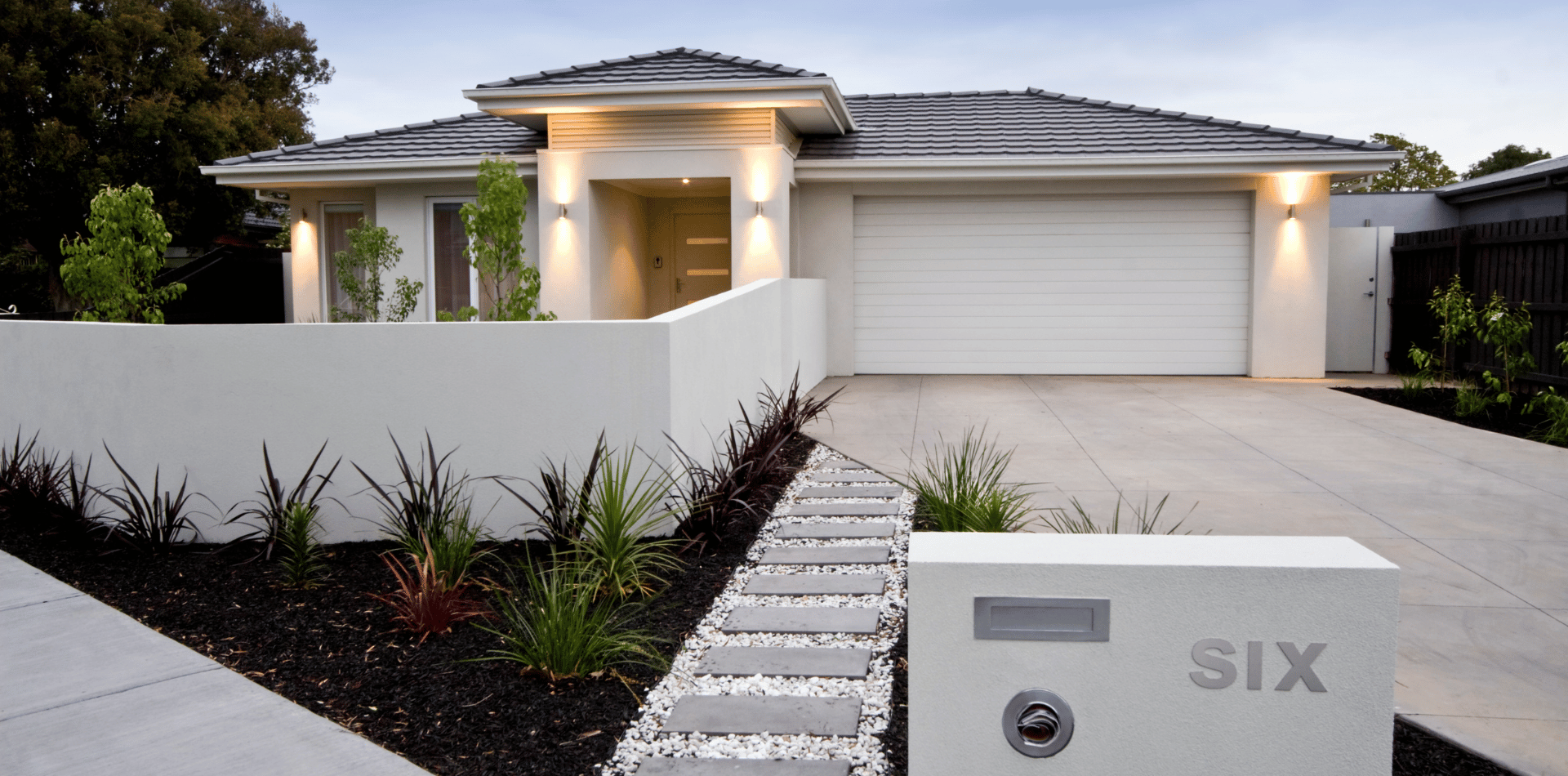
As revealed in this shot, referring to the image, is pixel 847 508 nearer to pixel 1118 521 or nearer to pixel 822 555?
pixel 822 555

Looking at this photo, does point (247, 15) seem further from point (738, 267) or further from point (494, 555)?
point (494, 555)

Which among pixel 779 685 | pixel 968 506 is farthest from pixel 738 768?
pixel 968 506

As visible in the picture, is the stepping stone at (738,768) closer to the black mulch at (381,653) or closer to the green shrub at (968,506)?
the black mulch at (381,653)

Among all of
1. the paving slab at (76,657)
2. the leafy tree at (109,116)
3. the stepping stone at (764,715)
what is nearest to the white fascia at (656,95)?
the paving slab at (76,657)

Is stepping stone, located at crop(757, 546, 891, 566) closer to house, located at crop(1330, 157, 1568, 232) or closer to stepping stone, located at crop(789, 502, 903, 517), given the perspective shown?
stepping stone, located at crop(789, 502, 903, 517)

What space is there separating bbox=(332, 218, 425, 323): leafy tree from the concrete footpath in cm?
795

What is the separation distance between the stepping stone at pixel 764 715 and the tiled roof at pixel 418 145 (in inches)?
431

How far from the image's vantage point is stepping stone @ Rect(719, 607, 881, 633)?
14.4 ft

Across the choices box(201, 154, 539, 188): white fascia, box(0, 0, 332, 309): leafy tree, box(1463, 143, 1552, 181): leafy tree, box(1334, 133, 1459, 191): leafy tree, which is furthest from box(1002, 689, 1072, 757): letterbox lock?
box(1334, 133, 1459, 191): leafy tree

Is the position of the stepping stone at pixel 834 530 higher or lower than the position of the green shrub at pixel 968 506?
lower

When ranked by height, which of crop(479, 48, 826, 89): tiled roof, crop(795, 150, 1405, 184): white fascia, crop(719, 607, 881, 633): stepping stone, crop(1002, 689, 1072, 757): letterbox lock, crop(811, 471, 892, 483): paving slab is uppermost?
crop(479, 48, 826, 89): tiled roof

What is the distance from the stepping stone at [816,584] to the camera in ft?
15.9

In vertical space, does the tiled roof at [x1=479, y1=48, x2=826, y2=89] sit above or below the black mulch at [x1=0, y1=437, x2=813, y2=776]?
above

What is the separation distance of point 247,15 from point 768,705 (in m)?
29.2
